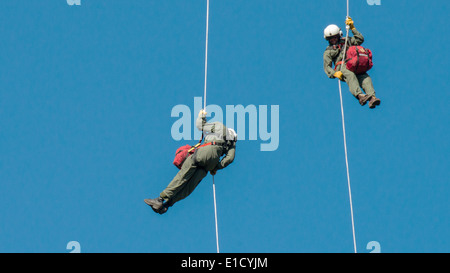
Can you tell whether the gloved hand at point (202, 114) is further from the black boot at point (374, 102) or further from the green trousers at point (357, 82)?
the black boot at point (374, 102)

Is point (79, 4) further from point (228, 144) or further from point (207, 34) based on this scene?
point (228, 144)

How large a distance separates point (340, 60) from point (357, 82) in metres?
0.62

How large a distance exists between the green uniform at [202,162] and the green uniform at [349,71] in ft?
7.23

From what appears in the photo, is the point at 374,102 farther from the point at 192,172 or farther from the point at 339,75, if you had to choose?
the point at 192,172

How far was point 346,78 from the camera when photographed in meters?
16.0

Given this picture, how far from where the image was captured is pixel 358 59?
52.3ft

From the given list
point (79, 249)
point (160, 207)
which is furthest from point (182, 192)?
point (79, 249)

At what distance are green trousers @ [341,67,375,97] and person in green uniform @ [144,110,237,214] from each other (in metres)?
2.17

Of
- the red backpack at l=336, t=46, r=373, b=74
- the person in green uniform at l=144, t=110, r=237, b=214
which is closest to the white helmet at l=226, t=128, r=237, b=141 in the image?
the person in green uniform at l=144, t=110, r=237, b=214

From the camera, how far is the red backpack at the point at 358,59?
16.0m

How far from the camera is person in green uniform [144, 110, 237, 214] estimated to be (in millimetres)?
15391

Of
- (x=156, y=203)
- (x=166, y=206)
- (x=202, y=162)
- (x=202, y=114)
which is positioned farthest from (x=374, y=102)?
(x=156, y=203)

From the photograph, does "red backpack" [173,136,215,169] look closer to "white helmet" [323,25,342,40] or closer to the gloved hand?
the gloved hand

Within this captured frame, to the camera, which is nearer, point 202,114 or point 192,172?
point 192,172
